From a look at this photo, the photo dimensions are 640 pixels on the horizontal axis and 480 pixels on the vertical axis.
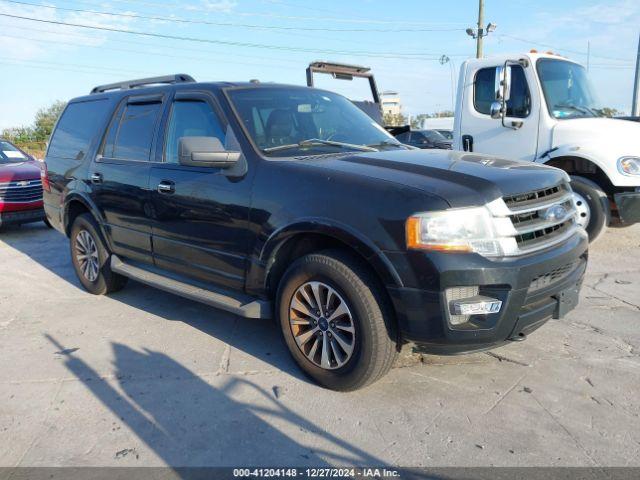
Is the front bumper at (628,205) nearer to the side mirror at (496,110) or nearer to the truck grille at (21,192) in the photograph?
the side mirror at (496,110)

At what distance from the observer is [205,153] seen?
3428mm

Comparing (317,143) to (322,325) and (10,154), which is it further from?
(10,154)

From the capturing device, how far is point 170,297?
17.2 feet

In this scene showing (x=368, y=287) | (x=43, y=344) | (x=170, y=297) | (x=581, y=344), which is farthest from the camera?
(x=170, y=297)

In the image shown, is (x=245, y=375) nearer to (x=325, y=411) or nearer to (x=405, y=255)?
(x=325, y=411)

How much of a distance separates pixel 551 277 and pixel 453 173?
82 centimetres

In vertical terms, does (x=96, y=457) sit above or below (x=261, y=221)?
below

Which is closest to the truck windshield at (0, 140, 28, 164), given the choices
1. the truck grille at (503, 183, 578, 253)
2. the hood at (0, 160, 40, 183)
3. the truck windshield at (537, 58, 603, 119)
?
the hood at (0, 160, 40, 183)

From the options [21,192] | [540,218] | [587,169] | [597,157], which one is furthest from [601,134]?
[21,192]

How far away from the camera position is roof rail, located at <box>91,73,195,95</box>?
4.79 metres

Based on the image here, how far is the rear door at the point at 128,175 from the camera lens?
4.38m

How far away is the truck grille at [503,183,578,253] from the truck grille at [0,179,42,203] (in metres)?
8.50

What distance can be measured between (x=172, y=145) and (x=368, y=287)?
7.15 ft

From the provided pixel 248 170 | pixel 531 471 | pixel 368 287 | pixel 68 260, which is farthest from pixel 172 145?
pixel 68 260
